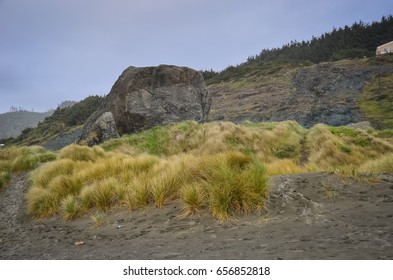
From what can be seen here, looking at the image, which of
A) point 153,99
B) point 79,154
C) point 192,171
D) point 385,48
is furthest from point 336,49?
point 192,171

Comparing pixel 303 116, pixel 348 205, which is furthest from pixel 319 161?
pixel 303 116

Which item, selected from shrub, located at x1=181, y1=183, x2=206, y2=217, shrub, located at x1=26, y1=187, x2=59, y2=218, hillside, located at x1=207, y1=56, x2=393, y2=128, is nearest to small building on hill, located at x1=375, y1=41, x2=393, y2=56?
hillside, located at x1=207, y1=56, x2=393, y2=128

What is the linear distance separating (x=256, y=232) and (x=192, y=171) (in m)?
2.63

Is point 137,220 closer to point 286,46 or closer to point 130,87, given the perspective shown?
point 130,87

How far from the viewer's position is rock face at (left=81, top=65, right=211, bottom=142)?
18000 mm

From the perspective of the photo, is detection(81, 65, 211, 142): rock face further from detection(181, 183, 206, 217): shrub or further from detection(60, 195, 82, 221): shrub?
detection(181, 183, 206, 217): shrub

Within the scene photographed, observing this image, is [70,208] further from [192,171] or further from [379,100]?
[379,100]

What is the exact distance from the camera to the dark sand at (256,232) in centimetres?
351

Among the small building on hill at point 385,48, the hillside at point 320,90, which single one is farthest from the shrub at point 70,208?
the small building on hill at point 385,48

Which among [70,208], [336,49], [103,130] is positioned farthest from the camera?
[336,49]

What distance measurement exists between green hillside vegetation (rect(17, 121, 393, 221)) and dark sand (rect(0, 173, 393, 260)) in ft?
0.92

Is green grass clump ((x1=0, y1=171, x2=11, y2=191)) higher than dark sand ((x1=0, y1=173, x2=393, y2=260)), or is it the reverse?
green grass clump ((x1=0, y1=171, x2=11, y2=191))

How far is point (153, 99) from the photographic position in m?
18.5

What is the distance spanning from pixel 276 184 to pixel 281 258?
9.81 ft
